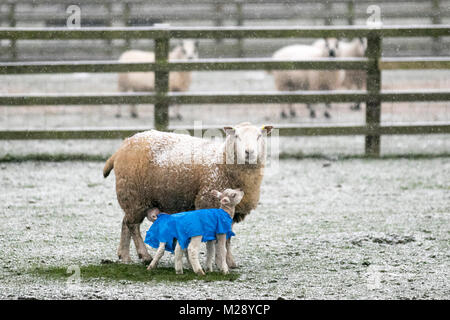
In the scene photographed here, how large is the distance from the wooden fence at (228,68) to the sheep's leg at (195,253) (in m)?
4.76

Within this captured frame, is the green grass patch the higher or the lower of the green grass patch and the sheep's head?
the lower

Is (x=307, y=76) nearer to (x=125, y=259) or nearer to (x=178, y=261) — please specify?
(x=125, y=259)

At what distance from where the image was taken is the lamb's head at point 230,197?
5.09 metres

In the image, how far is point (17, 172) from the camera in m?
8.84

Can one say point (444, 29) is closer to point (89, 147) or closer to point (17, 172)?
point (89, 147)

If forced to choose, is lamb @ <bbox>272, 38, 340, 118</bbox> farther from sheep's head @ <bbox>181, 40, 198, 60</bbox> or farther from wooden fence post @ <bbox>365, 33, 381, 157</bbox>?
wooden fence post @ <bbox>365, 33, 381, 157</bbox>

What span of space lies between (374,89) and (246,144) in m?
5.05

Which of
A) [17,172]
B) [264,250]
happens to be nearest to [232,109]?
[17,172]

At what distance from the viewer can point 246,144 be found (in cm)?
514

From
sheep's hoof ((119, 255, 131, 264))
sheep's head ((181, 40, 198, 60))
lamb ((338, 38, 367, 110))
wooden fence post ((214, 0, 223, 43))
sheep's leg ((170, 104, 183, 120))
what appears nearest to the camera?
sheep's hoof ((119, 255, 131, 264))

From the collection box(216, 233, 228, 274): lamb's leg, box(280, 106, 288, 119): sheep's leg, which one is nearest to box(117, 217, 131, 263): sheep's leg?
box(216, 233, 228, 274): lamb's leg

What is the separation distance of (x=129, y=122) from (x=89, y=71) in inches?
108

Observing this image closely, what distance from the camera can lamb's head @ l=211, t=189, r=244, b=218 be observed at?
16.7 feet
